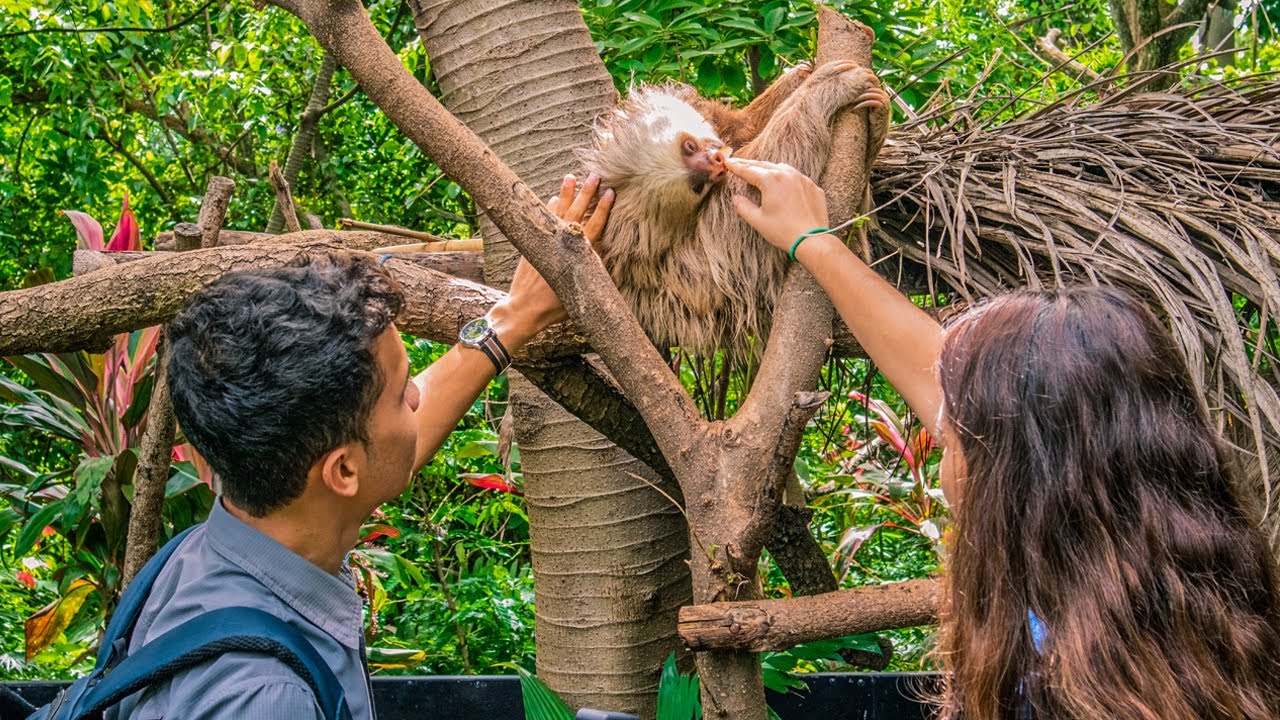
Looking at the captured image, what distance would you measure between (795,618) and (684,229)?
1.15 m

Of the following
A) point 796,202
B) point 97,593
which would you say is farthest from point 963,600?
point 97,593

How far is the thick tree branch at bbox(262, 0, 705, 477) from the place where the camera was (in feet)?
5.90

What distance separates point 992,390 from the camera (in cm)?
119

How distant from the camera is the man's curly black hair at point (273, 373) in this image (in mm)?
1269

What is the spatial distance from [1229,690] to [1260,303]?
1.12 meters

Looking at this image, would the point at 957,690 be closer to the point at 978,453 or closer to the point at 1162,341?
the point at 978,453

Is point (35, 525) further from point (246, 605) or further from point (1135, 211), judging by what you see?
point (1135, 211)

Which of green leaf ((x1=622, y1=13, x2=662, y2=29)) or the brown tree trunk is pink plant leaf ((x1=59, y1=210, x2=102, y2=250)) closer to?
the brown tree trunk

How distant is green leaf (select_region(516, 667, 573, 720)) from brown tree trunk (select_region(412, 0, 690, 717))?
0.71 ft

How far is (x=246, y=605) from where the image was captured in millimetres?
1252

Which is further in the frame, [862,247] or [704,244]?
[704,244]

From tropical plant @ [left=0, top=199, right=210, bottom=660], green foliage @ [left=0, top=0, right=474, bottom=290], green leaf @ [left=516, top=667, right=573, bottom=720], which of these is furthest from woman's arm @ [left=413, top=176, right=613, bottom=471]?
green foliage @ [left=0, top=0, right=474, bottom=290]

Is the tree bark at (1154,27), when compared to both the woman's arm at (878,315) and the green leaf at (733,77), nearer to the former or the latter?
the green leaf at (733,77)

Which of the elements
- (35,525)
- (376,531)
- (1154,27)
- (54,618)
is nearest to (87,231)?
(35,525)
